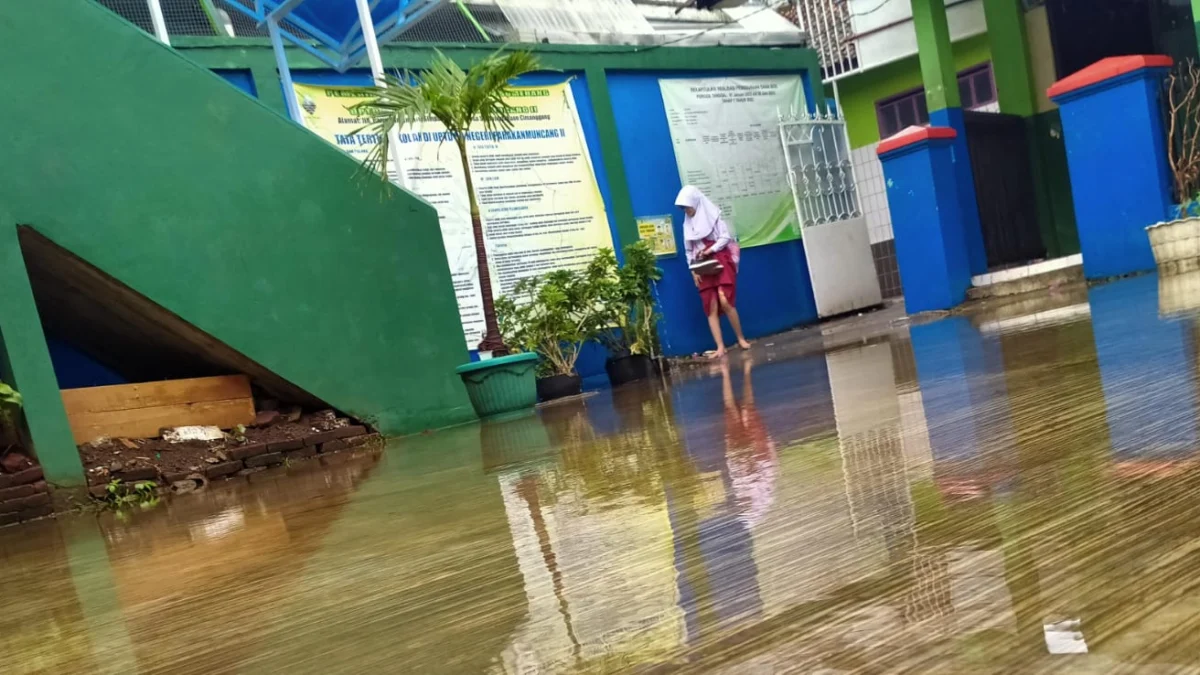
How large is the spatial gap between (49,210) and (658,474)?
3.02m

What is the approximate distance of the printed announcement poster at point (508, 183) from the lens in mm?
5871

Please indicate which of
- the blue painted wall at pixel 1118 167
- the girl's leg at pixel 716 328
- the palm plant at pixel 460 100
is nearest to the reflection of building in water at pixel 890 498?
the palm plant at pixel 460 100

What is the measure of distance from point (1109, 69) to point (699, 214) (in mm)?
2870

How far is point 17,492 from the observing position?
3078mm

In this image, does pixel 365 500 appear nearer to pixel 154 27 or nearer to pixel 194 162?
pixel 194 162

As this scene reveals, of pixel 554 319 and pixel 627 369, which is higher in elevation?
pixel 554 319

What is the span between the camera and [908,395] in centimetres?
193

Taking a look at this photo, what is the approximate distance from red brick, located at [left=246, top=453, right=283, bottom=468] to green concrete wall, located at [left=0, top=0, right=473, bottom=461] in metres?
0.35

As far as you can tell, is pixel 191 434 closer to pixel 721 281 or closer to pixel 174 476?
pixel 174 476

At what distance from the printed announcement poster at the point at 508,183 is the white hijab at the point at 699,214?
702 millimetres

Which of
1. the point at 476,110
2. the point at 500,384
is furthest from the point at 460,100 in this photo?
the point at 500,384

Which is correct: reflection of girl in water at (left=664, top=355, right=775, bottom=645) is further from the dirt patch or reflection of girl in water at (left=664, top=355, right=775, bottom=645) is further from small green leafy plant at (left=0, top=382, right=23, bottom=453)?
small green leafy plant at (left=0, top=382, right=23, bottom=453)

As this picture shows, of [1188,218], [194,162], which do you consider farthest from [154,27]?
[1188,218]

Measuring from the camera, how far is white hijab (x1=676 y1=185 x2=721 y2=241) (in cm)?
657
